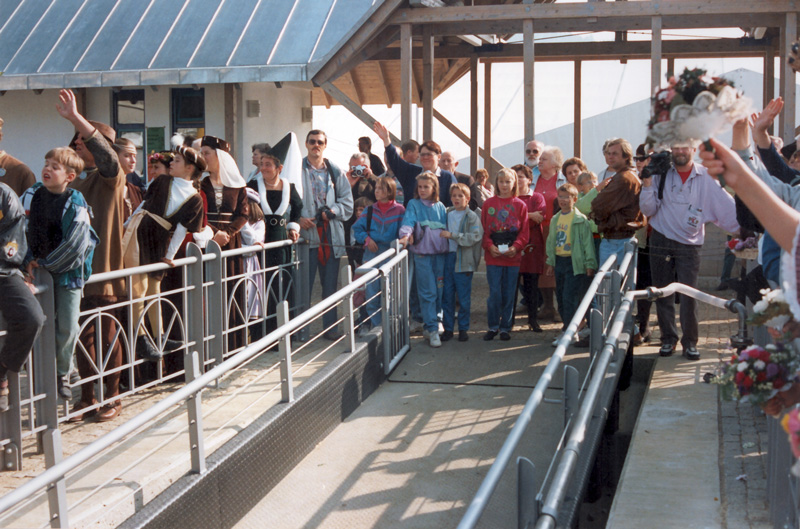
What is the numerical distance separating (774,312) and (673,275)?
503 centimetres

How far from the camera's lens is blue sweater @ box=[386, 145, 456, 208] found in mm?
8969

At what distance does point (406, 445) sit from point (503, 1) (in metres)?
11.3

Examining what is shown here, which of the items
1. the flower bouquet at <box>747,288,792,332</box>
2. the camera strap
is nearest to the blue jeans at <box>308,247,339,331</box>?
the camera strap

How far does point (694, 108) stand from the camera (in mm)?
2678

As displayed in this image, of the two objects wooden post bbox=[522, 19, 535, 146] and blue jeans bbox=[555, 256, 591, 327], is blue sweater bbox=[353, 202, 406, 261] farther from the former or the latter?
wooden post bbox=[522, 19, 535, 146]

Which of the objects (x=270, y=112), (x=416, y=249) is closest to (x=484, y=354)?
(x=416, y=249)

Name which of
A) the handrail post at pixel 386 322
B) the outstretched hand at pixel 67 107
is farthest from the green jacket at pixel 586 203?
the outstretched hand at pixel 67 107

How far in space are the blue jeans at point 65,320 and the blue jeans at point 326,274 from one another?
3.39 m

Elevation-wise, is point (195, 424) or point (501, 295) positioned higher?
point (501, 295)

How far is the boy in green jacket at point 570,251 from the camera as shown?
8070 mm

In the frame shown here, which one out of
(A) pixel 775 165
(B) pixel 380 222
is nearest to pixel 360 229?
(B) pixel 380 222

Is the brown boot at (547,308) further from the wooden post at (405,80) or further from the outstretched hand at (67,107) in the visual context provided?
the outstretched hand at (67,107)

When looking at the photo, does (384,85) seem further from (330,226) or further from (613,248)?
(613,248)

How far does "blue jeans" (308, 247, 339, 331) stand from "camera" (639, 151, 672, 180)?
9.75ft
